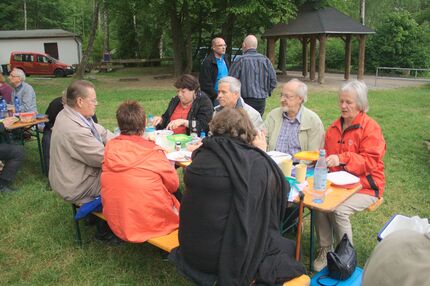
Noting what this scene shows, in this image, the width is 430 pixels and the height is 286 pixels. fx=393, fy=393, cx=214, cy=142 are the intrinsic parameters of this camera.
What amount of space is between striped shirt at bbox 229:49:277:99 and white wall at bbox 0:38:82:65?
28271mm

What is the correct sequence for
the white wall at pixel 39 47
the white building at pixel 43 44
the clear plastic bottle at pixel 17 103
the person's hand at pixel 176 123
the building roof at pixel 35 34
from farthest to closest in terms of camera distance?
the white wall at pixel 39 47 → the white building at pixel 43 44 → the building roof at pixel 35 34 → the clear plastic bottle at pixel 17 103 → the person's hand at pixel 176 123

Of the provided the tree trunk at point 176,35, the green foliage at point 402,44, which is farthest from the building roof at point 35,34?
the green foliage at point 402,44

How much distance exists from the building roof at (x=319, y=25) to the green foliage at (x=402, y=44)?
7.24m

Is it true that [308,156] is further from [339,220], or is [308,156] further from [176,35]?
[176,35]

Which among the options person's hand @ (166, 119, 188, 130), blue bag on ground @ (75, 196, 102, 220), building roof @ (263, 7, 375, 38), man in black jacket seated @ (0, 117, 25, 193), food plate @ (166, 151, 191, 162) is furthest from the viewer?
building roof @ (263, 7, 375, 38)

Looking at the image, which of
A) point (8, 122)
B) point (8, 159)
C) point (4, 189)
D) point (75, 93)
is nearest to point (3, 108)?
point (8, 122)

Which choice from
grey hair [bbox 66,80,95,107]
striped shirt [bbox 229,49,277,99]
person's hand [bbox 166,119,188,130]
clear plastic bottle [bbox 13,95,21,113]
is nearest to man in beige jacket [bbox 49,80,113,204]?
grey hair [bbox 66,80,95,107]

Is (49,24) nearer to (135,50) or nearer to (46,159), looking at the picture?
(135,50)

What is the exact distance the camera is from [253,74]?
620 centimetres

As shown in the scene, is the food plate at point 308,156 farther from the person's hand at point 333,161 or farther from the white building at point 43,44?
the white building at point 43,44

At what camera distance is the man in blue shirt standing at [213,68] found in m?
6.16

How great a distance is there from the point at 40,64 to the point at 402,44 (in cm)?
2198

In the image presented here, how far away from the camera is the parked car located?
23359 millimetres

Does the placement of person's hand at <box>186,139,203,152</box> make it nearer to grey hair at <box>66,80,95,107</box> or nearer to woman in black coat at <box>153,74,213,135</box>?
woman in black coat at <box>153,74,213,135</box>
